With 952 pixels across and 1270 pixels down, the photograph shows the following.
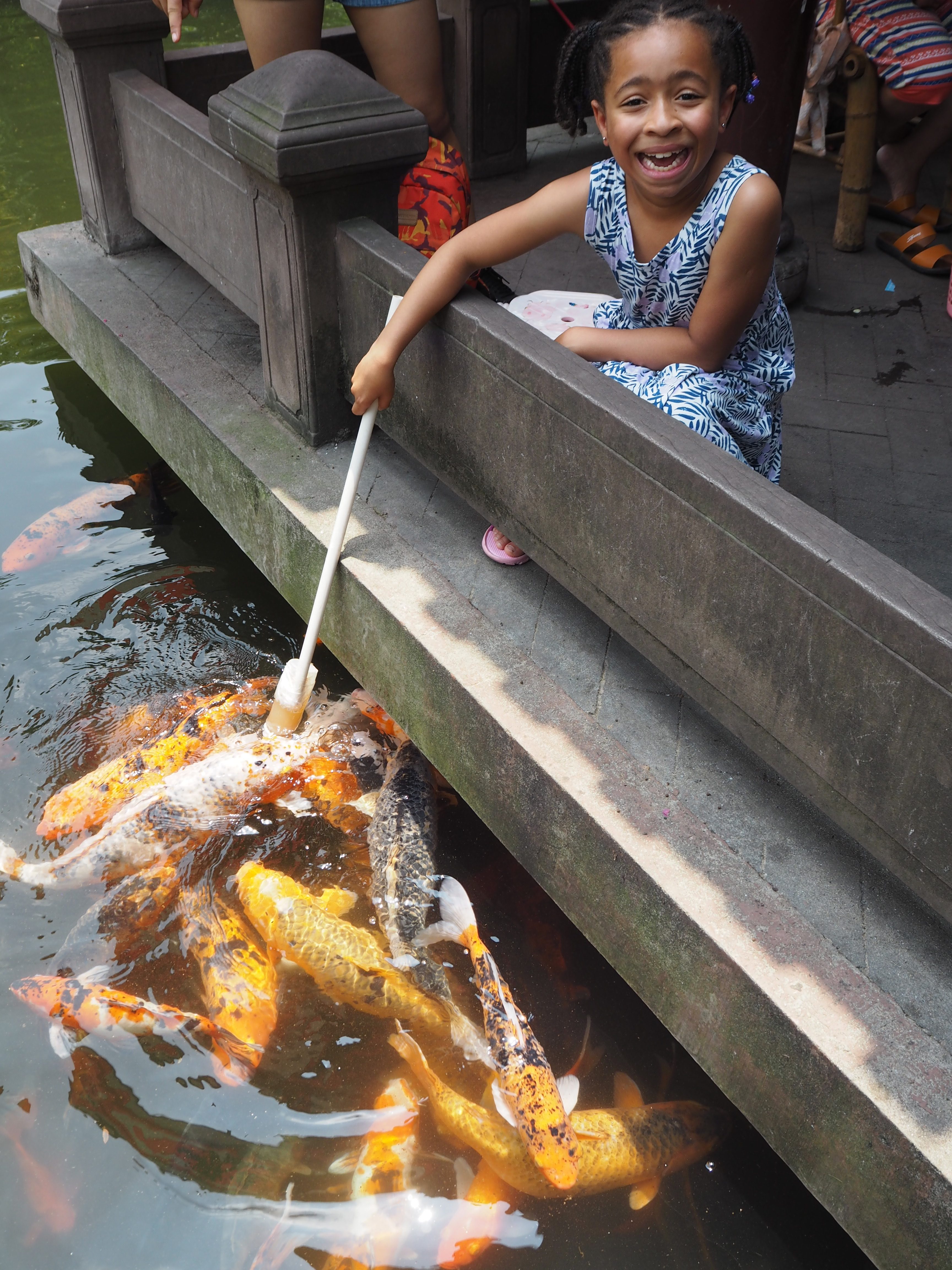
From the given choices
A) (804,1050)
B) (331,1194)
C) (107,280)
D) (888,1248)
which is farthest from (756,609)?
(107,280)

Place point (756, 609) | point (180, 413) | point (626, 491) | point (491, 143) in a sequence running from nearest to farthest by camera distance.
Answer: point (756, 609), point (626, 491), point (180, 413), point (491, 143)

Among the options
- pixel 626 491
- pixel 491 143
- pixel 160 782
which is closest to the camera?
pixel 626 491

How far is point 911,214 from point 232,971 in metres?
5.14

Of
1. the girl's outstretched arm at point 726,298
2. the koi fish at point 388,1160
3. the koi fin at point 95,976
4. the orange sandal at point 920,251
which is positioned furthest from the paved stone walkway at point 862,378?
the koi fin at point 95,976

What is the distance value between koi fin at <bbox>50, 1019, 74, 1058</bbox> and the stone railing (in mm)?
1959

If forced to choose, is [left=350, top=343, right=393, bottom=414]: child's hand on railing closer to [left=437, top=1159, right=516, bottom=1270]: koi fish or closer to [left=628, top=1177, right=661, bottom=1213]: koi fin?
[left=437, top=1159, right=516, bottom=1270]: koi fish

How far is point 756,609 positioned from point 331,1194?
185 centimetres

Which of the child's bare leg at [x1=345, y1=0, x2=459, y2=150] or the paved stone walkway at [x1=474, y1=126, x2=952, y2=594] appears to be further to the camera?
the child's bare leg at [x1=345, y1=0, x2=459, y2=150]

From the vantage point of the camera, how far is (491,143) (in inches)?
247

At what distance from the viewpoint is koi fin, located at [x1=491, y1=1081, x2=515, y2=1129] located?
2887mm

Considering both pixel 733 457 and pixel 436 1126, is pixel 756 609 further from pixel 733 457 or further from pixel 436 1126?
pixel 436 1126

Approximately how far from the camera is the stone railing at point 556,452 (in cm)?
223

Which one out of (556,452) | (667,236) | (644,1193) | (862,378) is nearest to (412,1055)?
(644,1193)

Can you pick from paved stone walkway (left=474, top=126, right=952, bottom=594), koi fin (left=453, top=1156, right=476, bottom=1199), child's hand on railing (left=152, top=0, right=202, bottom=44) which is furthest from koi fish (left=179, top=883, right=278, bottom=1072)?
child's hand on railing (left=152, top=0, right=202, bottom=44)
